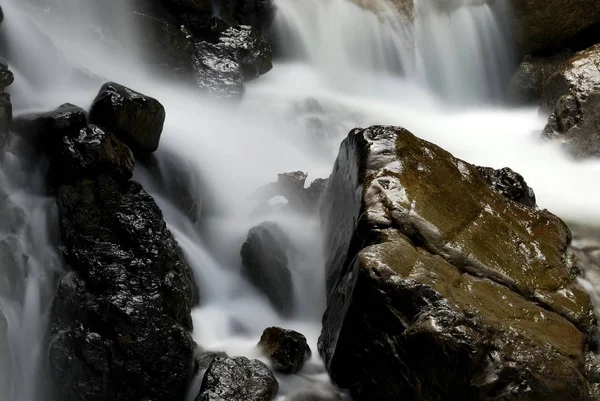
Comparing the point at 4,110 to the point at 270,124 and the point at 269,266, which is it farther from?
the point at 270,124

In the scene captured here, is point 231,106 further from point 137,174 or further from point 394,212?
point 394,212

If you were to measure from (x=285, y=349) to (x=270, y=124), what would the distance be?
567 cm

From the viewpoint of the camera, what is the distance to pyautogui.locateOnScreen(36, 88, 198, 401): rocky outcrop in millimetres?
4387

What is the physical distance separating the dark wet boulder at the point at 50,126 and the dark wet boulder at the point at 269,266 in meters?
2.16

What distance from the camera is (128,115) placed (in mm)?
5688

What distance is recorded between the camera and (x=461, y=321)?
4027mm

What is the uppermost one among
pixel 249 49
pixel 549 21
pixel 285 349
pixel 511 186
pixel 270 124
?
pixel 549 21

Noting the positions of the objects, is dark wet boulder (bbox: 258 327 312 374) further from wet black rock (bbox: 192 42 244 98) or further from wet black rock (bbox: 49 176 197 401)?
wet black rock (bbox: 192 42 244 98)

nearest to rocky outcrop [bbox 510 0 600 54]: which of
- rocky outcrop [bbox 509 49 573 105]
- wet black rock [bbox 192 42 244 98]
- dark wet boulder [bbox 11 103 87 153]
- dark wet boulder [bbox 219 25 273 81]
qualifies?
rocky outcrop [bbox 509 49 573 105]

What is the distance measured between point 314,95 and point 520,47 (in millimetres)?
4803

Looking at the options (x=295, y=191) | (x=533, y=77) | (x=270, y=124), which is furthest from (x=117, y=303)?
(x=533, y=77)

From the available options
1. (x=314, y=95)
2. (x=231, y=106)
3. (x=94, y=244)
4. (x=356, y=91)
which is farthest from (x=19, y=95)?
(x=356, y=91)

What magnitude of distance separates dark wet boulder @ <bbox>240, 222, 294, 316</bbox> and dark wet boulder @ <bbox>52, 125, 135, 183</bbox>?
1624 millimetres

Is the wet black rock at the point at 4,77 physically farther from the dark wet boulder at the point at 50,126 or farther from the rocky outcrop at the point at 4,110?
the dark wet boulder at the point at 50,126
